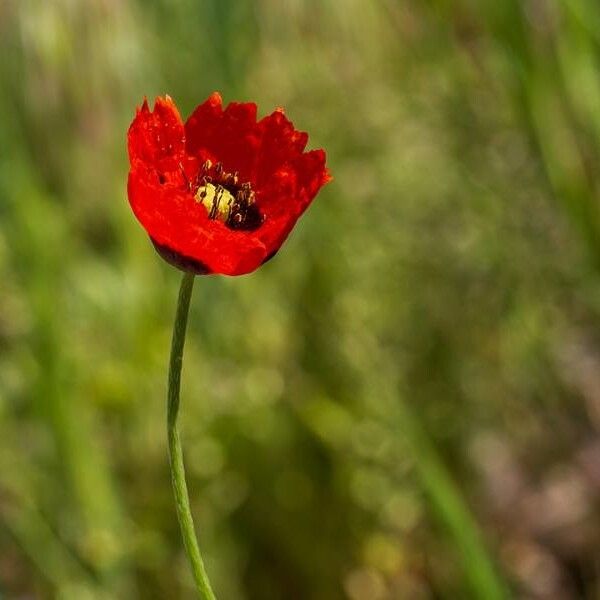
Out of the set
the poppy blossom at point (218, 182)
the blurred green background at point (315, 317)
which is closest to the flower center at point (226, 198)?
the poppy blossom at point (218, 182)

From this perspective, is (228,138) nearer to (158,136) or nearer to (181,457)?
(158,136)

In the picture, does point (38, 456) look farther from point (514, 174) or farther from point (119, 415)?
point (514, 174)

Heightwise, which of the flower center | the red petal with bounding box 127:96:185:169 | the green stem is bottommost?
the green stem

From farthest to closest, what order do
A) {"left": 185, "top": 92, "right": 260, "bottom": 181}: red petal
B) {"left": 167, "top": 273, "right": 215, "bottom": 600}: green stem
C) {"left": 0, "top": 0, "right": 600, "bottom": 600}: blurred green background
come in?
{"left": 0, "top": 0, "right": 600, "bottom": 600}: blurred green background < {"left": 185, "top": 92, "right": 260, "bottom": 181}: red petal < {"left": 167, "top": 273, "right": 215, "bottom": 600}: green stem

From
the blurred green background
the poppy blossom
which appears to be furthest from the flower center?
the blurred green background

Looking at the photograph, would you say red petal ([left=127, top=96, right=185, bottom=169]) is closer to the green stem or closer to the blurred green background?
the green stem

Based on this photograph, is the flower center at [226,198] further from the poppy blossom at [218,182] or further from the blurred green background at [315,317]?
the blurred green background at [315,317]

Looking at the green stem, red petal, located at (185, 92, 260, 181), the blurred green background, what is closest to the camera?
the green stem

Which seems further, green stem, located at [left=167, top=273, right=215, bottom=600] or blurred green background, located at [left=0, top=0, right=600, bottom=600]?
blurred green background, located at [left=0, top=0, right=600, bottom=600]
